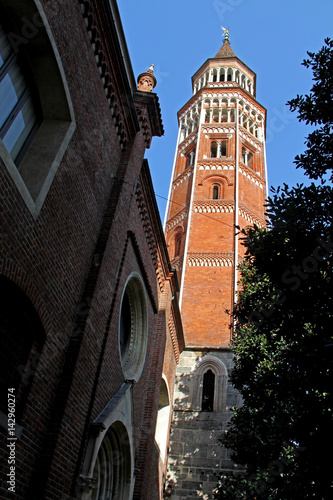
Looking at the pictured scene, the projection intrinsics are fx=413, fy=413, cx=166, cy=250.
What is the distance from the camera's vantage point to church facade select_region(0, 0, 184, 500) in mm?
4934

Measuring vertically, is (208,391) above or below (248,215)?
below

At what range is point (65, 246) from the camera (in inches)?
242

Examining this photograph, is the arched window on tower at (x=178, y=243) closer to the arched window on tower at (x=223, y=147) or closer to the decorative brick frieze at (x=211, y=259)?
the decorative brick frieze at (x=211, y=259)

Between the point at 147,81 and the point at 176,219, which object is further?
the point at 176,219

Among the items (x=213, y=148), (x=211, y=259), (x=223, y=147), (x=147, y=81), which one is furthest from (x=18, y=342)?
(x=213, y=148)

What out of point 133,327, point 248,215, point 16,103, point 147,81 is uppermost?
point 248,215

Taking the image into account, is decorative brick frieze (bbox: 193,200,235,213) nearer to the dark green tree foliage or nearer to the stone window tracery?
the stone window tracery

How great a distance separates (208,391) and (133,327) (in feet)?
23.0

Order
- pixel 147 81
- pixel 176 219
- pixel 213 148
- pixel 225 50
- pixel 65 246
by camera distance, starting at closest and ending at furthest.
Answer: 1. pixel 65 246
2. pixel 147 81
3. pixel 176 219
4. pixel 213 148
5. pixel 225 50

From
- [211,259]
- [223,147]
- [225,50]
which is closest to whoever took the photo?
[211,259]

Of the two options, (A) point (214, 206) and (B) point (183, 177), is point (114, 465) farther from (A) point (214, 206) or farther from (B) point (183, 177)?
(B) point (183, 177)

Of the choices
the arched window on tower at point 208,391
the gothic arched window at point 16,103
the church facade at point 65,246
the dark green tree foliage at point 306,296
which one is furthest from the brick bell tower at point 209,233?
the gothic arched window at point 16,103

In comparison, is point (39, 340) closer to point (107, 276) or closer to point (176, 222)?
point (107, 276)

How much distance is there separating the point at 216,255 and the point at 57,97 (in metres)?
15.3
